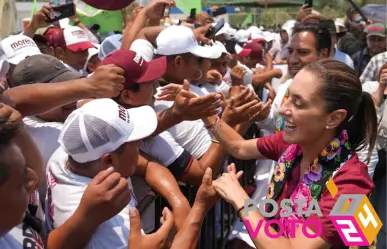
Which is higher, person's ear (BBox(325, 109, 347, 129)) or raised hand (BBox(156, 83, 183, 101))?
person's ear (BBox(325, 109, 347, 129))

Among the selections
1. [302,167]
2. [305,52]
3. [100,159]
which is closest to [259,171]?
[305,52]

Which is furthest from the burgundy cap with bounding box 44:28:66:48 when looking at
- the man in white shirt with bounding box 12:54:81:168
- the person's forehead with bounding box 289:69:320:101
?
the person's forehead with bounding box 289:69:320:101

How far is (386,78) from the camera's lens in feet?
12.0

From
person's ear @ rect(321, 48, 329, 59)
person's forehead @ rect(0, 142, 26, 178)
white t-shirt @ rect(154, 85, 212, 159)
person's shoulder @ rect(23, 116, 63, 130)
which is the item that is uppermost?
person's forehead @ rect(0, 142, 26, 178)

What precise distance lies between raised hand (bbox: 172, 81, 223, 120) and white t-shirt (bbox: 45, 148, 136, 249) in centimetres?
62

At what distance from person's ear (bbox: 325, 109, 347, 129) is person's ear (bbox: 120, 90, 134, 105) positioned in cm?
111

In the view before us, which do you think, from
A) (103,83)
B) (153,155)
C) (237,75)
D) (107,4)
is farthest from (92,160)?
(237,75)

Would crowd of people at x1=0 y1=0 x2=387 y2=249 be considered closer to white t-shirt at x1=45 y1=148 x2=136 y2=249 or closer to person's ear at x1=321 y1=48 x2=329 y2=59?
white t-shirt at x1=45 y1=148 x2=136 y2=249

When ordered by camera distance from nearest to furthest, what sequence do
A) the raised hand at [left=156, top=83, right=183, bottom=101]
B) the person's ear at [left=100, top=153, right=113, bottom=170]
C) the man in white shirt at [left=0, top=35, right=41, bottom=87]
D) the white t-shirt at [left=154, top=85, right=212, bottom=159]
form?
the person's ear at [left=100, top=153, right=113, bottom=170], the raised hand at [left=156, top=83, right=183, bottom=101], the white t-shirt at [left=154, top=85, right=212, bottom=159], the man in white shirt at [left=0, top=35, right=41, bottom=87]

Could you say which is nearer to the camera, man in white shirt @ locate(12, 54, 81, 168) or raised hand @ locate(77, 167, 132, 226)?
raised hand @ locate(77, 167, 132, 226)

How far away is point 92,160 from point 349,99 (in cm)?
107

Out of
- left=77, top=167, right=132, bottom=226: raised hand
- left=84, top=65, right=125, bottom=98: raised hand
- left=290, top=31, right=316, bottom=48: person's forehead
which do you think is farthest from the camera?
left=290, top=31, right=316, bottom=48: person's forehead

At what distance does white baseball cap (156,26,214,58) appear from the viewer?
3248 millimetres

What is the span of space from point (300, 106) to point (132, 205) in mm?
795
